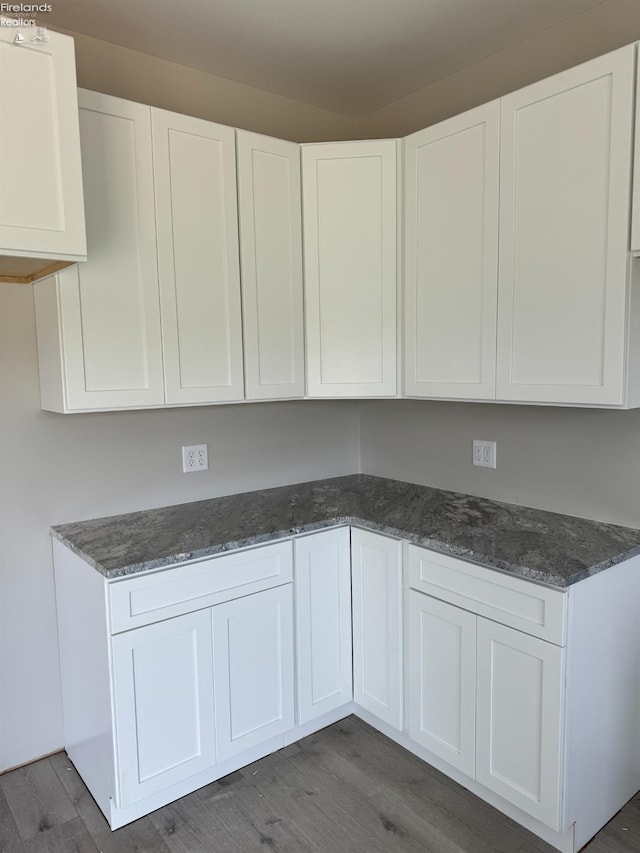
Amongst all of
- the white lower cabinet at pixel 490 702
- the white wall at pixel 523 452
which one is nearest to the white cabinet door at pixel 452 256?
the white wall at pixel 523 452

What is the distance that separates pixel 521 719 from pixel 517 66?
231 centimetres

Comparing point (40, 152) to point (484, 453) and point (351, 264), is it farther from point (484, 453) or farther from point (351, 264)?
point (484, 453)

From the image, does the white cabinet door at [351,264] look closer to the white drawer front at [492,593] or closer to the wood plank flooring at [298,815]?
the white drawer front at [492,593]

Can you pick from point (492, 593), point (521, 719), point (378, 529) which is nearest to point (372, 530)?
point (378, 529)

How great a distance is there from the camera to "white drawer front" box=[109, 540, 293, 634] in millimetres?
1775

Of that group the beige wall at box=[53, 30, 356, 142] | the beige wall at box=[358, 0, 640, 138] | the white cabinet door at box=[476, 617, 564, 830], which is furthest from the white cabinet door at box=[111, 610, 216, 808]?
the beige wall at box=[358, 0, 640, 138]

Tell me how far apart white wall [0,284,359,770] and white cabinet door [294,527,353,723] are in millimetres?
615

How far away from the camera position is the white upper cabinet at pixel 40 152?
1531 mm

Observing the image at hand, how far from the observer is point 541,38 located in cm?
213

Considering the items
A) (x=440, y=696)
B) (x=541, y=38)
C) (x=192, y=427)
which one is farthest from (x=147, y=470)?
(x=541, y=38)

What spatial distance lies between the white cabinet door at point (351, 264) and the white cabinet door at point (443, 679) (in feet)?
2.97

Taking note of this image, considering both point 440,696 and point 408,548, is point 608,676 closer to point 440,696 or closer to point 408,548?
point 440,696

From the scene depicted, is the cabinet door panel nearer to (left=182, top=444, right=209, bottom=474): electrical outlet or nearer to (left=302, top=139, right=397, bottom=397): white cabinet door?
(left=182, top=444, right=209, bottom=474): electrical outlet

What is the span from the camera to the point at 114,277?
1924mm
